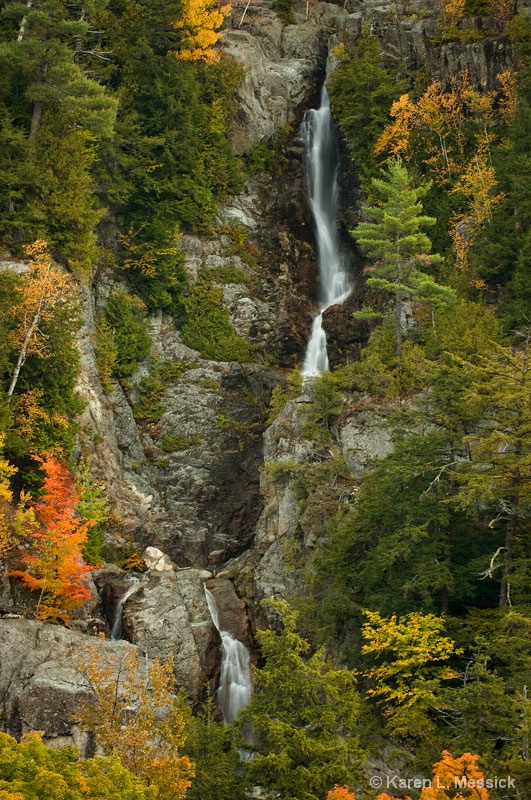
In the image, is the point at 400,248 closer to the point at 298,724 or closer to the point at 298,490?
the point at 298,490

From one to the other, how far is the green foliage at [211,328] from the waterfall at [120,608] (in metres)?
15.6

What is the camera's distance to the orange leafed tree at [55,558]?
25953 millimetres

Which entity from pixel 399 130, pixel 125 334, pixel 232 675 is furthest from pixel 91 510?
pixel 399 130

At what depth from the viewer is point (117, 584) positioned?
98.9ft

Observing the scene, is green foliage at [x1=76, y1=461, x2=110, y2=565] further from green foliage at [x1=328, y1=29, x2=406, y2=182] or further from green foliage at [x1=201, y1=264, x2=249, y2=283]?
green foliage at [x1=328, y1=29, x2=406, y2=182]

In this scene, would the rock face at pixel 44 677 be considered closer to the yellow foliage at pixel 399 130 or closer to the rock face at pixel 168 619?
the rock face at pixel 168 619

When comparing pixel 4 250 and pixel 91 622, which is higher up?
pixel 4 250

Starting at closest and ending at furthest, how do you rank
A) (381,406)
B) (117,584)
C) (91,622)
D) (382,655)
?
1. (382,655)
2. (91,622)
3. (117,584)
4. (381,406)

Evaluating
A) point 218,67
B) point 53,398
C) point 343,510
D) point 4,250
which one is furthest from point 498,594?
point 218,67

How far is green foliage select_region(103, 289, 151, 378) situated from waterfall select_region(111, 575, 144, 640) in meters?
12.8

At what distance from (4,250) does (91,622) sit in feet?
52.0

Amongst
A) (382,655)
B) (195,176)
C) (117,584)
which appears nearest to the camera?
(382,655)

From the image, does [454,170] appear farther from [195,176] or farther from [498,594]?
[498,594]

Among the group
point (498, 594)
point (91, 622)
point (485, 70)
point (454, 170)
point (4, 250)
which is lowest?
point (91, 622)
